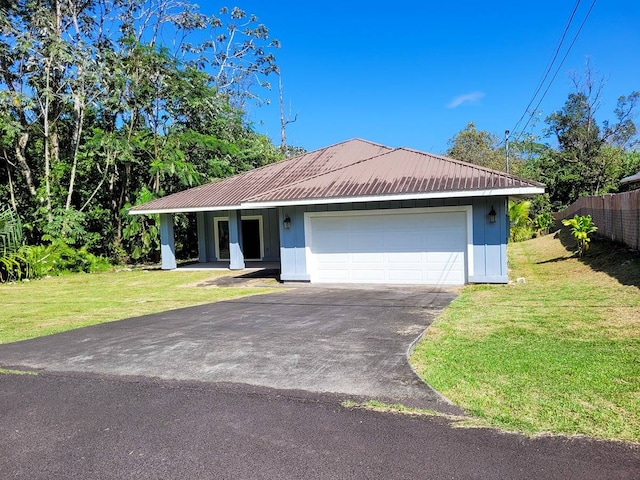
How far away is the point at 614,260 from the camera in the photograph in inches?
469

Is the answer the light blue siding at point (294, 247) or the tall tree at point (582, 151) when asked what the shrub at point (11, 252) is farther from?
the tall tree at point (582, 151)

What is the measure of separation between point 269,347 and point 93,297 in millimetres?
7712

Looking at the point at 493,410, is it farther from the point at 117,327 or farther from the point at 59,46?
the point at 59,46

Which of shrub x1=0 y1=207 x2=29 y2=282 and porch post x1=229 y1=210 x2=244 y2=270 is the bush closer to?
shrub x1=0 y1=207 x2=29 y2=282

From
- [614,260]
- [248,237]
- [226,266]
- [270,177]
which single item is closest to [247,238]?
[248,237]

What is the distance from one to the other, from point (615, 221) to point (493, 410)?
12775 mm

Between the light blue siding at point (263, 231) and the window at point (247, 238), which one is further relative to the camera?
the window at point (247, 238)

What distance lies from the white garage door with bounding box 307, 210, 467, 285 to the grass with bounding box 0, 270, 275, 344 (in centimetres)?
219

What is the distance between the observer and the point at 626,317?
6.77m

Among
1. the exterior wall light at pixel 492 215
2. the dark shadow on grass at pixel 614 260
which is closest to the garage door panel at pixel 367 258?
the exterior wall light at pixel 492 215

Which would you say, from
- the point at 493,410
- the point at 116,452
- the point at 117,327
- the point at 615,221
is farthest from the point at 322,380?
the point at 615,221

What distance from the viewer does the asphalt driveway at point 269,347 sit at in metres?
4.76

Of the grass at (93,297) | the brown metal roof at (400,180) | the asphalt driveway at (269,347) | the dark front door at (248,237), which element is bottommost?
the grass at (93,297)

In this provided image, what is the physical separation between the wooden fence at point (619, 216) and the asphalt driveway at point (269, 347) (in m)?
6.17
